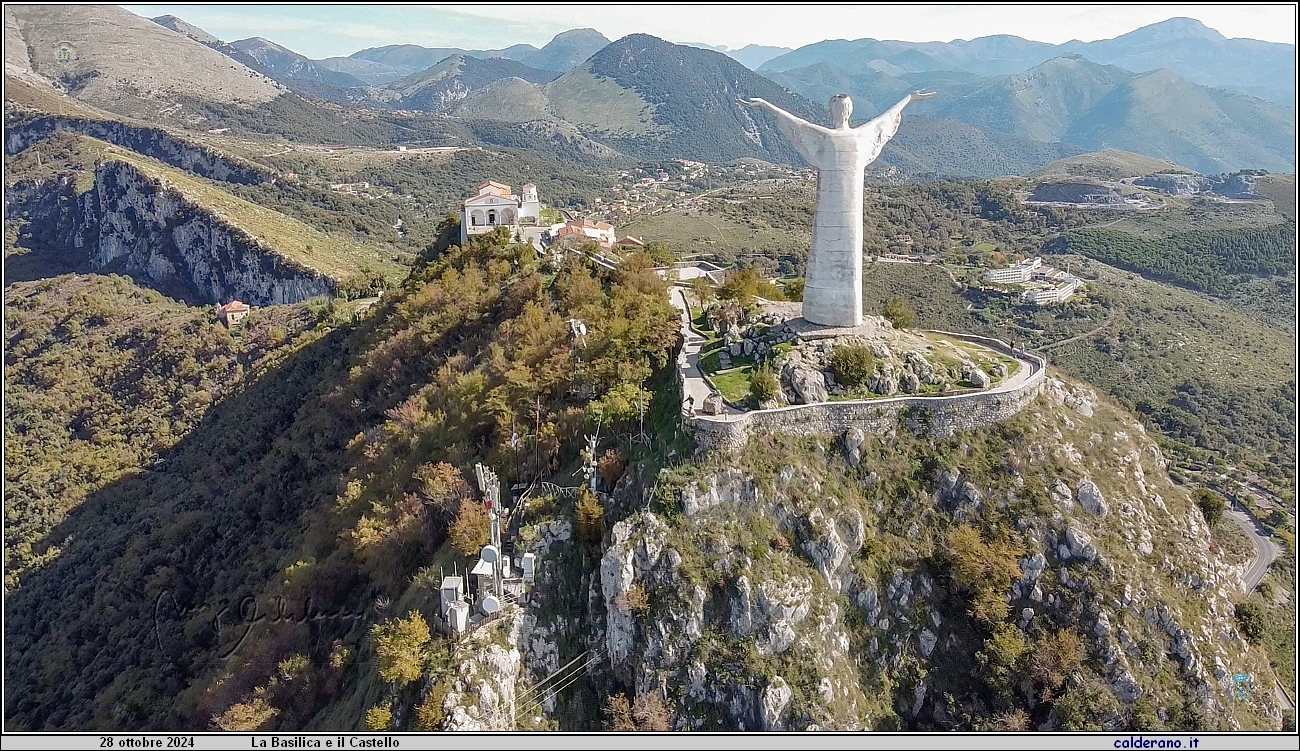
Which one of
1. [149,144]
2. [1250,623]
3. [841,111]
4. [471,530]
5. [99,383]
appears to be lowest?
[99,383]

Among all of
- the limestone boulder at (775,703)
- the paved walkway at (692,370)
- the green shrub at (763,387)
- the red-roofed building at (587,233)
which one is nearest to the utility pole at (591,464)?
the paved walkway at (692,370)

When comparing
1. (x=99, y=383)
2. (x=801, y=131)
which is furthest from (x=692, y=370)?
(x=99, y=383)

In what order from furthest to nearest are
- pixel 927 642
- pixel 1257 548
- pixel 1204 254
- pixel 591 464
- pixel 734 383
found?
pixel 1204 254 → pixel 1257 548 → pixel 734 383 → pixel 591 464 → pixel 927 642

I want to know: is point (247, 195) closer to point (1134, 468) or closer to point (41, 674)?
point (41, 674)

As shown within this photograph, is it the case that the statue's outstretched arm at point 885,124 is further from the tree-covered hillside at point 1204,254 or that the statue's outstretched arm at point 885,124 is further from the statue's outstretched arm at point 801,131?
the tree-covered hillside at point 1204,254

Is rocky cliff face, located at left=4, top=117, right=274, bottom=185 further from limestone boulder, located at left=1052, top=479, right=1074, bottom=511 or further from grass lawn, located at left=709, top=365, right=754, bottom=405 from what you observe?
limestone boulder, located at left=1052, top=479, right=1074, bottom=511

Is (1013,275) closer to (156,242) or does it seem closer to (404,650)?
(404,650)
